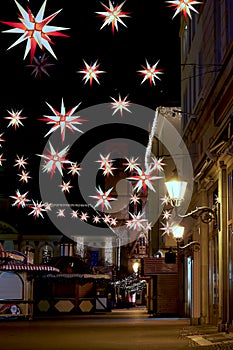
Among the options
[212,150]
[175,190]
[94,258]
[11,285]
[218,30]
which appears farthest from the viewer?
[94,258]

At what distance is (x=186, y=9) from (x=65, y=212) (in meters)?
90.6

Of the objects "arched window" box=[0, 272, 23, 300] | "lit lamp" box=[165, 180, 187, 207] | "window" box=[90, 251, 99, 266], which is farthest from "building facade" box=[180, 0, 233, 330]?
"window" box=[90, 251, 99, 266]

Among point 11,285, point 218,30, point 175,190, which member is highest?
point 218,30

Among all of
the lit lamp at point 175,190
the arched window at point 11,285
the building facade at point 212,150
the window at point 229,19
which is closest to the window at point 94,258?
the arched window at point 11,285

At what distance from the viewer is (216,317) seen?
78.2 ft

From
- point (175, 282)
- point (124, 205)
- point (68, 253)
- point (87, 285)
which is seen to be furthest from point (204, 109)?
point (124, 205)

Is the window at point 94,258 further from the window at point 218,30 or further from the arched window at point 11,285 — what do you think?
the window at point 218,30

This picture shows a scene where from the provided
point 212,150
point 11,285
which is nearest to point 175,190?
point 212,150

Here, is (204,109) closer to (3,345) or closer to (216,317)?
(216,317)

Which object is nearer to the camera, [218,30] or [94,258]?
[218,30]

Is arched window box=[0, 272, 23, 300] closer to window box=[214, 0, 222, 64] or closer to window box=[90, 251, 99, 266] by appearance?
window box=[214, 0, 222, 64]

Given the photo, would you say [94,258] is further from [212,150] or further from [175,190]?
[175,190]

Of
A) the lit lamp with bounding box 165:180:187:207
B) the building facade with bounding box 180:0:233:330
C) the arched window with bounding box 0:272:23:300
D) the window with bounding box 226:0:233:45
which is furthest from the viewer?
the arched window with bounding box 0:272:23:300

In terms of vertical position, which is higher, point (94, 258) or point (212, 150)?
point (212, 150)
